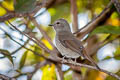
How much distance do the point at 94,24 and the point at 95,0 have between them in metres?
0.57

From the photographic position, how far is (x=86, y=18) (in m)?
4.37

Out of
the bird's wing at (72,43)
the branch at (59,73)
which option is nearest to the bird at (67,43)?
the bird's wing at (72,43)

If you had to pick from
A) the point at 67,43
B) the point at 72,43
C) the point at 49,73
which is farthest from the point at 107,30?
the point at 49,73

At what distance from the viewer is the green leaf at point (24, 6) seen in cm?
251

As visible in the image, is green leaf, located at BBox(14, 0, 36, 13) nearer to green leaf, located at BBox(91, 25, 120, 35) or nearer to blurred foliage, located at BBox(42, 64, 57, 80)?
green leaf, located at BBox(91, 25, 120, 35)

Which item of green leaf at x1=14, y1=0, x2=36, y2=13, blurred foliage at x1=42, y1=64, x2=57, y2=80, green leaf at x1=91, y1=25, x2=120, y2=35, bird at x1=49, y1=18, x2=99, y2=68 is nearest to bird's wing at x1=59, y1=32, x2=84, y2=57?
bird at x1=49, y1=18, x2=99, y2=68

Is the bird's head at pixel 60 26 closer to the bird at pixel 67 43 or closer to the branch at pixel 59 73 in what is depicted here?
the bird at pixel 67 43

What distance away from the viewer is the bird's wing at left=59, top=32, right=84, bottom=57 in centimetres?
302

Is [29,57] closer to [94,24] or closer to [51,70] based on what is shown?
[51,70]

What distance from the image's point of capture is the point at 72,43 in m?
3.22

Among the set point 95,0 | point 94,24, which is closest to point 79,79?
point 94,24

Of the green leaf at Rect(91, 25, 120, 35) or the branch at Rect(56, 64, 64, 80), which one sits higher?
the green leaf at Rect(91, 25, 120, 35)

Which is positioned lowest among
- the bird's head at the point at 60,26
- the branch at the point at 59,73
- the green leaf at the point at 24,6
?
the branch at the point at 59,73

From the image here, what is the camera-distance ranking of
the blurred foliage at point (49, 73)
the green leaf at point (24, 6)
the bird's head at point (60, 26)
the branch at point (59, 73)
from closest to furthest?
the green leaf at point (24, 6), the branch at point (59, 73), the blurred foliage at point (49, 73), the bird's head at point (60, 26)
